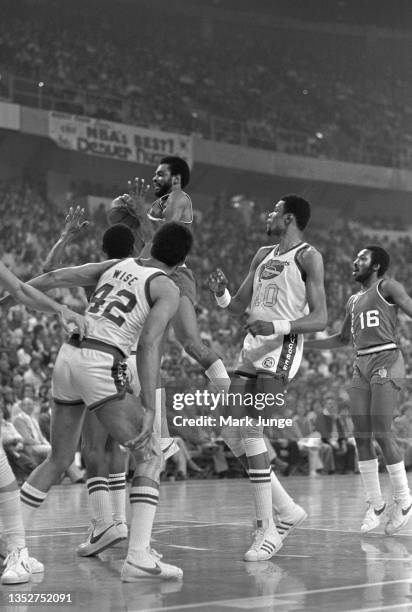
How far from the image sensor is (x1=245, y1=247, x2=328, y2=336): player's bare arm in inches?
296

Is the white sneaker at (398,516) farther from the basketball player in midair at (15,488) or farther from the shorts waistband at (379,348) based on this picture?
the basketball player in midair at (15,488)

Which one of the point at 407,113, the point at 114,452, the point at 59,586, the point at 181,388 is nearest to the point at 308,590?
the point at 59,586

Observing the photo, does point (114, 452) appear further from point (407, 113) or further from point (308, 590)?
point (407, 113)

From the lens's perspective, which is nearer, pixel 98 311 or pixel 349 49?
pixel 98 311

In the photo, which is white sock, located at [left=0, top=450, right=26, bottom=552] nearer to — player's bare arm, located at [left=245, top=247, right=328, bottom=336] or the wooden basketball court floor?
the wooden basketball court floor

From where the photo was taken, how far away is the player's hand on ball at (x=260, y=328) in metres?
7.49

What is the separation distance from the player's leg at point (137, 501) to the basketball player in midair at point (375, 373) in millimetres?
3258

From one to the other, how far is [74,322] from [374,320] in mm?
4052

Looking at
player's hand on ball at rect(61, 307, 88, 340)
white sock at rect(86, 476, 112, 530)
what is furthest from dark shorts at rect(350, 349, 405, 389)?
player's hand on ball at rect(61, 307, 88, 340)

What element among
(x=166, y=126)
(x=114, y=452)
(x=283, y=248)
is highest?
(x=166, y=126)

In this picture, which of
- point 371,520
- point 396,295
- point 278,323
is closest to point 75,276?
point 278,323

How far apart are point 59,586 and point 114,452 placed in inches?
87.1

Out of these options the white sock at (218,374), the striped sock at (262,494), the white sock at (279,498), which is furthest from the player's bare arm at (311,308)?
the white sock at (218,374)

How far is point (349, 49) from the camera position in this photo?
47969mm
